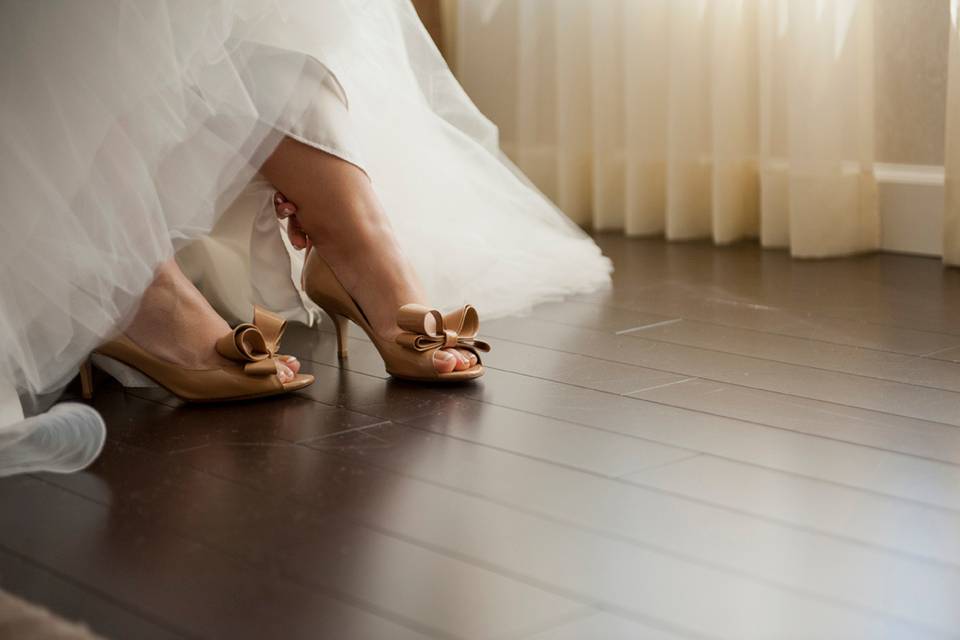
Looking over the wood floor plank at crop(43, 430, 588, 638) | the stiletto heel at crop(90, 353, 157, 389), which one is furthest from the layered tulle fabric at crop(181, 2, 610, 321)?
the wood floor plank at crop(43, 430, 588, 638)

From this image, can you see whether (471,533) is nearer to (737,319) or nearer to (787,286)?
(737,319)

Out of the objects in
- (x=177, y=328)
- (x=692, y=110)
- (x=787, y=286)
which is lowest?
(x=787, y=286)

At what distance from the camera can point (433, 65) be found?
5.93 feet

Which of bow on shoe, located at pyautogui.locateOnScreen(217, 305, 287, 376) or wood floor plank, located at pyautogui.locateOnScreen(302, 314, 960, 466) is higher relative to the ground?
bow on shoe, located at pyautogui.locateOnScreen(217, 305, 287, 376)

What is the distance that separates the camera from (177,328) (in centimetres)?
129

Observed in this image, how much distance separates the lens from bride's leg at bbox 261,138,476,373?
1363mm

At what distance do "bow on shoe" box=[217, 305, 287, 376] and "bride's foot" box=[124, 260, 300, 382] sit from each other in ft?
0.05

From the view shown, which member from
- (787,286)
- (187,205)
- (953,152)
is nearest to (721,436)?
(187,205)

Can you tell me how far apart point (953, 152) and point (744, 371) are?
2.54ft

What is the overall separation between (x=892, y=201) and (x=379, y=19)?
97 centimetres

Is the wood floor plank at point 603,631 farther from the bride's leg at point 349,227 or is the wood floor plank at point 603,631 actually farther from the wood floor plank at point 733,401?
the bride's leg at point 349,227

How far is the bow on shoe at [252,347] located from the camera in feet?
4.15

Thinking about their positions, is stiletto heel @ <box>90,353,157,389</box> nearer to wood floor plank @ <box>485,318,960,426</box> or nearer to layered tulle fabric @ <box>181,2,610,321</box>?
layered tulle fabric @ <box>181,2,610,321</box>

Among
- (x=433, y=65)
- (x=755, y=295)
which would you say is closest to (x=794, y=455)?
(x=755, y=295)
